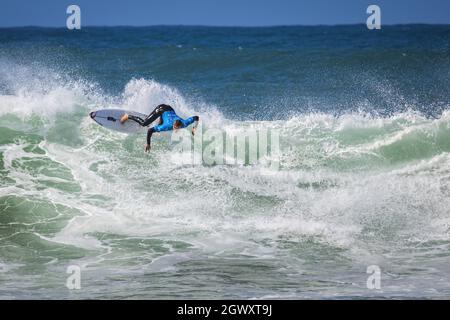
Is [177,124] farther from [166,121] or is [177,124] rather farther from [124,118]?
[124,118]

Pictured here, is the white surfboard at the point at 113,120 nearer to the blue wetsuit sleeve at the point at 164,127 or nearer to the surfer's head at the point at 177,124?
the blue wetsuit sleeve at the point at 164,127

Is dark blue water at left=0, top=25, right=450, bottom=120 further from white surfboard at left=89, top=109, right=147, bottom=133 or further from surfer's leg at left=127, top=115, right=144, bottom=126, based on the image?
surfer's leg at left=127, top=115, right=144, bottom=126

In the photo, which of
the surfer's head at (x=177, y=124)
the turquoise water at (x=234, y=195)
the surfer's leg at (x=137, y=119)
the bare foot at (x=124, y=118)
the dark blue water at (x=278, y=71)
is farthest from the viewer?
the dark blue water at (x=278, y=71)

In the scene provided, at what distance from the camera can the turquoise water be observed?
8.59 m

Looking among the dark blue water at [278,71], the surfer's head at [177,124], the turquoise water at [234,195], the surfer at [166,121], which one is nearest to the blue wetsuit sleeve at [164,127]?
the surfer at [166,121]

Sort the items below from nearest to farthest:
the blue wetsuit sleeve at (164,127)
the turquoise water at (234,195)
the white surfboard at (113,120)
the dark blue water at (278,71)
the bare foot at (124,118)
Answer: the turquoise water at (234,195)
the blue wetsuit sleeve at (164,127)
the bare foot at (124,118)
the white surfboard at (113,120)
the dark blue water at (278,71)

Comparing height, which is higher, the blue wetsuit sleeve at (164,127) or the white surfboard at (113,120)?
the white surfboard at (113,120)

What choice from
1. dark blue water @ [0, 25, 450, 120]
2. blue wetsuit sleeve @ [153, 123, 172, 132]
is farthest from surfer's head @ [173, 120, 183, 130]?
dark blue water @ [0, 25, 450, 120]

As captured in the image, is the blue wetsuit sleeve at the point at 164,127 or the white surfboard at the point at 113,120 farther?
the white surfboard at the point at 113,120

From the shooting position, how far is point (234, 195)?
12.2m

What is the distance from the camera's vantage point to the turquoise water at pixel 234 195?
859cm
